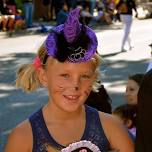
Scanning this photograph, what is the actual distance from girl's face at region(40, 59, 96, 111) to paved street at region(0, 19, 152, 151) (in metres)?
0.58

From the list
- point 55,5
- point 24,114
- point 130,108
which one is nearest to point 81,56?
point 130,108

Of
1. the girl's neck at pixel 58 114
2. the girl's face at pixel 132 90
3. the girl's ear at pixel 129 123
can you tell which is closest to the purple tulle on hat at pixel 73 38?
the girl's neck at pixel 58 114

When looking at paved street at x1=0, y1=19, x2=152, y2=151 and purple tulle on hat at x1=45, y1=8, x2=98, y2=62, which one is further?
paved street at x1=0, y1=19, x2=152, y2=151

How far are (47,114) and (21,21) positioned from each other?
15877 millimetres

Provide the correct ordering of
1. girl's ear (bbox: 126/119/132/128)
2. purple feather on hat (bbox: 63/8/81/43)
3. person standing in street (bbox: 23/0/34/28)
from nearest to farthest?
purple feather on hat (bbox: 63/8/81/43)
girl's ear (bbox: 126/119/132/128)
person standing in street (bbox: 23/0/34/28)

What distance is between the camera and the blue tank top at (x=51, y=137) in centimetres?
209

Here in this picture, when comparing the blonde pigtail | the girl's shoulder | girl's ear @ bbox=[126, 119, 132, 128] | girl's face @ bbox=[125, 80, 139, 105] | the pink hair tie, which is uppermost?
the pink hair tie

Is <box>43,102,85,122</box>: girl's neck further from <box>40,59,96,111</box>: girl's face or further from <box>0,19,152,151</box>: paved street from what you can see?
<box>0,19,152,151</box>: paved street

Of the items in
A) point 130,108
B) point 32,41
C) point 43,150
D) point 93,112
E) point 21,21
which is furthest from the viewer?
point 21,21

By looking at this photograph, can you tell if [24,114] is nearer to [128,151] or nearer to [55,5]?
[128,151]

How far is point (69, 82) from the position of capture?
209cm

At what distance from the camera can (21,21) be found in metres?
17.8

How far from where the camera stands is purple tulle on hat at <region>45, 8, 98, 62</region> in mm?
2059

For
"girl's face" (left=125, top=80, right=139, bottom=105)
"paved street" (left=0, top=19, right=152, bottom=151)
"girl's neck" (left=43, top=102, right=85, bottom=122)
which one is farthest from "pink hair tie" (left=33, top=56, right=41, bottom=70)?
"girl's face" (left=125, top=80, right=139, bottom=105)
